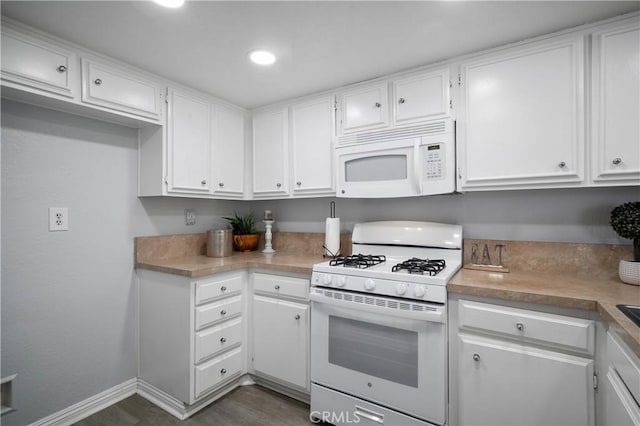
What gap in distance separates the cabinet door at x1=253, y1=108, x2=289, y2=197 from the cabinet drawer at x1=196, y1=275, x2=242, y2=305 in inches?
32.4

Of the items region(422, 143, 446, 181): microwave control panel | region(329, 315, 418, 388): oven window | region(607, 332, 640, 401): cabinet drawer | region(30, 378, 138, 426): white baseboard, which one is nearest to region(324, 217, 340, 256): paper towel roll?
region(329, 315, 418, 388): oven window

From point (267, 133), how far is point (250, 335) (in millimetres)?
1611

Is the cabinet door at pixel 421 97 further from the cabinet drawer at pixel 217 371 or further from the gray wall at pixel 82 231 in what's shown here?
the cabinet drawer at pixel 217 371

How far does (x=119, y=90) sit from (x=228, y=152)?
871 mm

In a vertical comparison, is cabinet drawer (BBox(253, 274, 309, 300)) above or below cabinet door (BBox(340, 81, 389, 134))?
below

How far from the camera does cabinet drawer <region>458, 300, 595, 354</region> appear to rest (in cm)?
128

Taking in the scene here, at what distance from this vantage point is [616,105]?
4.91 feet

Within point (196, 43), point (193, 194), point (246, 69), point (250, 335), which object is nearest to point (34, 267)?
point (193, 194)

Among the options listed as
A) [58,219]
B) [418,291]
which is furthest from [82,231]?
[418,291]

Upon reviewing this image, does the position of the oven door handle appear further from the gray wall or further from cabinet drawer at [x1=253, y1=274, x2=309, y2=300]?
the gray wall

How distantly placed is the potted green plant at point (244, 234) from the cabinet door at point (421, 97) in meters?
1.56

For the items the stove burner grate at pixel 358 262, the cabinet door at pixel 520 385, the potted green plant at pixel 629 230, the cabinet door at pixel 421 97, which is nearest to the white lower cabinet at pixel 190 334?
the stove burner grate at pixel 358 262

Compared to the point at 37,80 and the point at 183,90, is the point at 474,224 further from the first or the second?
the point at 37,80

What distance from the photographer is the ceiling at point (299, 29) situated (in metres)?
1.42
